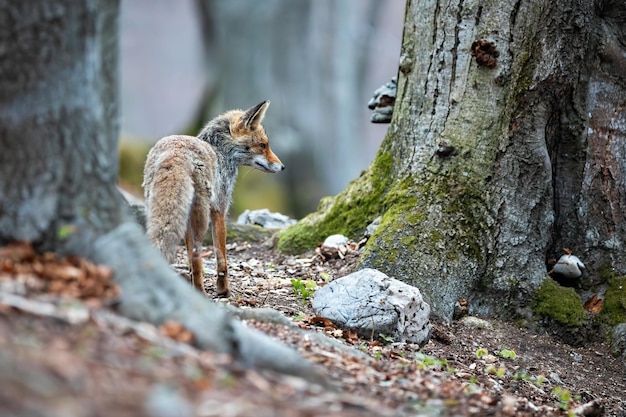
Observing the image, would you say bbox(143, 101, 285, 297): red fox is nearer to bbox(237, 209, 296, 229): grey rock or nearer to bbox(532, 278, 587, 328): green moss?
bbox(237, 209, 296, 229): grey rock

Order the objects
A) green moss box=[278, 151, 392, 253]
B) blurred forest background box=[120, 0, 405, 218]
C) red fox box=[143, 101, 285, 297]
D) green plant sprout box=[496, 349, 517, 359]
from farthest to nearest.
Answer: blurred forest background box=[120, 0, 405, 218], green moss box=[278, 151, 392, 253], green plant sprout box=[496, 349, 517, 359], red fox box=[143, 101, 285, 297]

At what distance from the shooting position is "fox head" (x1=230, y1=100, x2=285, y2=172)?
7680 mm

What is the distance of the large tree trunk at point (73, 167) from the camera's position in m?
3.57

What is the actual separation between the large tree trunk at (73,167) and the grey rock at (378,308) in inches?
81.9

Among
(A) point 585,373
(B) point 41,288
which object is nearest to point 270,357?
(B) point 41,288

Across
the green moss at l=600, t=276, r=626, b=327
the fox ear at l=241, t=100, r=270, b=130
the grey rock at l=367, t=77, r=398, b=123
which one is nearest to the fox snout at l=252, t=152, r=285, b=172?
the fox ear at l=241, t=100, r=270, b=130

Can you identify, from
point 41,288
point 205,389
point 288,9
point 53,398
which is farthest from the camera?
point 288,9

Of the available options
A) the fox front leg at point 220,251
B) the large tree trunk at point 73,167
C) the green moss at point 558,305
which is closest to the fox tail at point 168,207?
the fox front leg at point 220,251

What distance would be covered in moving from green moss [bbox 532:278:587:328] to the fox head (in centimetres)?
288

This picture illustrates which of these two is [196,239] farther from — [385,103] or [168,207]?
[385,103]

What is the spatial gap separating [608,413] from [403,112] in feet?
10.6

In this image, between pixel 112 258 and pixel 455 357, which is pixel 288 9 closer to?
pixel 455 357

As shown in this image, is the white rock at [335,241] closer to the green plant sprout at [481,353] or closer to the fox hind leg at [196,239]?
the fox hind leg at [196,239]

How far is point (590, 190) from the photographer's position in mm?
7230
